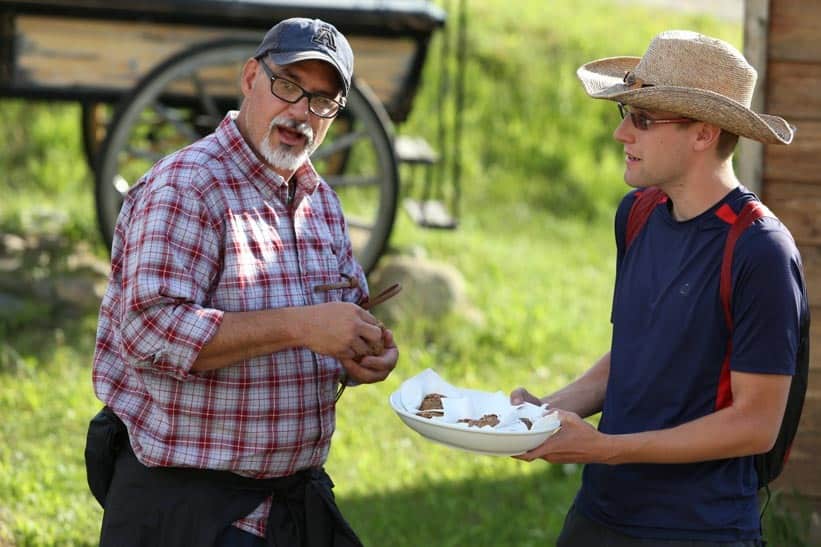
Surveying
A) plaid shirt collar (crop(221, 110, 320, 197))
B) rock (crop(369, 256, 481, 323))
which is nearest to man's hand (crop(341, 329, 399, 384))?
plaid shirt collar (crop(221, 110, 320, 197))

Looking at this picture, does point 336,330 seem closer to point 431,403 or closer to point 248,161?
point 431,403

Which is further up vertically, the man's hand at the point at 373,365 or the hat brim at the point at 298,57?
the hat brim at the point at 298,57

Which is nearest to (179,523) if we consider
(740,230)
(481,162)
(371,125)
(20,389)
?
(740,230)

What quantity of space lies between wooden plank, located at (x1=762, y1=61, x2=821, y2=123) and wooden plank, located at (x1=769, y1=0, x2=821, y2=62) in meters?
0.04

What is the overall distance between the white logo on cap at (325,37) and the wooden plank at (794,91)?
7.17 feet

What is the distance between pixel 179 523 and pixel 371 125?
15.2 ft

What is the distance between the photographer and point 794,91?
4.89 metres

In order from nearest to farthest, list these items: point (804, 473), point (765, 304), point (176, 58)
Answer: point (765, 304) → point (804, 473) → point (176, 58)

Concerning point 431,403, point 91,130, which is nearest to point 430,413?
point 431,403

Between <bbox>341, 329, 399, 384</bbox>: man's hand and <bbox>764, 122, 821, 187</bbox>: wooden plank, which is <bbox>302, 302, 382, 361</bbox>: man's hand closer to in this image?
<bbox>341, 329, 399, 384</bbox>: man's hand

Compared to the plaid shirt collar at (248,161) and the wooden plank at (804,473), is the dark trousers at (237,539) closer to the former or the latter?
the plaid shirt collar at (248,161)

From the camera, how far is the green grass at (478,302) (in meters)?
5.71

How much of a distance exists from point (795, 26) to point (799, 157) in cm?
47

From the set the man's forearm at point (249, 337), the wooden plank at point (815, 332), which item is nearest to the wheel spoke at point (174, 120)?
the wooden plank at point (815, 332)
